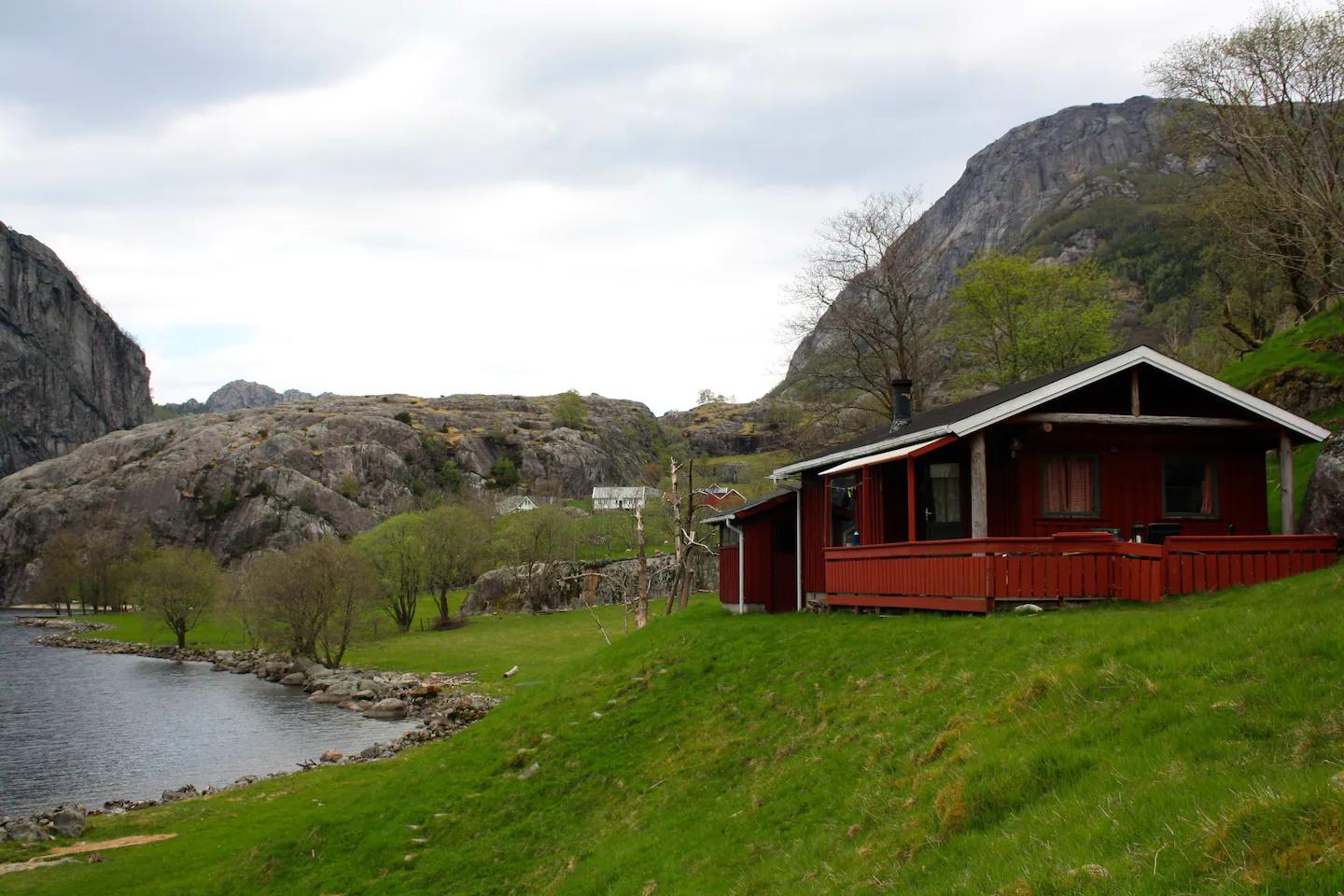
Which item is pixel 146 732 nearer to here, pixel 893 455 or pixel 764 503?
pixel 764 503

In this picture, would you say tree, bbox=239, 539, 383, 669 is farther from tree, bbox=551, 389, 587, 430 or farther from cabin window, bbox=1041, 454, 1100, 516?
tree, bbox=551, 389, 587, 430

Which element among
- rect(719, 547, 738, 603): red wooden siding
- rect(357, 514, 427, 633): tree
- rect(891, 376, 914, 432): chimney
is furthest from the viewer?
rect(357, 514, 427, 633): tree

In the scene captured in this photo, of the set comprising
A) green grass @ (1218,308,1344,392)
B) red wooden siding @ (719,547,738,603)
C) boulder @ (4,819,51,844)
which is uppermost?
green grass @ (1218,308,1344,392)

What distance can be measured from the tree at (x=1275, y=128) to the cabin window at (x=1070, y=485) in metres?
9.16

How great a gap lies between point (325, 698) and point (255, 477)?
228 ft

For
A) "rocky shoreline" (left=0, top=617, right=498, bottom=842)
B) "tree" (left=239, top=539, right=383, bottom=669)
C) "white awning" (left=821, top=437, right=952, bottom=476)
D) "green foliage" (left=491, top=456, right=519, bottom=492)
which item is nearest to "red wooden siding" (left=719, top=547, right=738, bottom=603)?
"white awning" (left=821, top=437, right=952, bottom=476)

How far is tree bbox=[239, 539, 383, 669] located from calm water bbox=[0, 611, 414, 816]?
3.27 metres

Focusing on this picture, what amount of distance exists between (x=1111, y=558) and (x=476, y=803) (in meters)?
12.4

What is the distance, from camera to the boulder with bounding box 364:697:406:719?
39656 millimetres

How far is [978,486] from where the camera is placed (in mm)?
19516

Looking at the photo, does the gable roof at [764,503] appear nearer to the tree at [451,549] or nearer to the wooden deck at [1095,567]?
the wooden deck at [1095,567]

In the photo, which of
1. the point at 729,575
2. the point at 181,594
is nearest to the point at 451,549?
the point at 181,594

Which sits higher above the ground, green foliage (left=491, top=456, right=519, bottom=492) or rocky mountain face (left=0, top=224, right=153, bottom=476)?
rocky mountain face (left=0, top=224, right=153, bottom=476)

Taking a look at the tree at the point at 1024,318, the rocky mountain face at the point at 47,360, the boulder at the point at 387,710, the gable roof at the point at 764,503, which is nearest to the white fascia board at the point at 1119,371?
the gable roof at the point at 764,503
